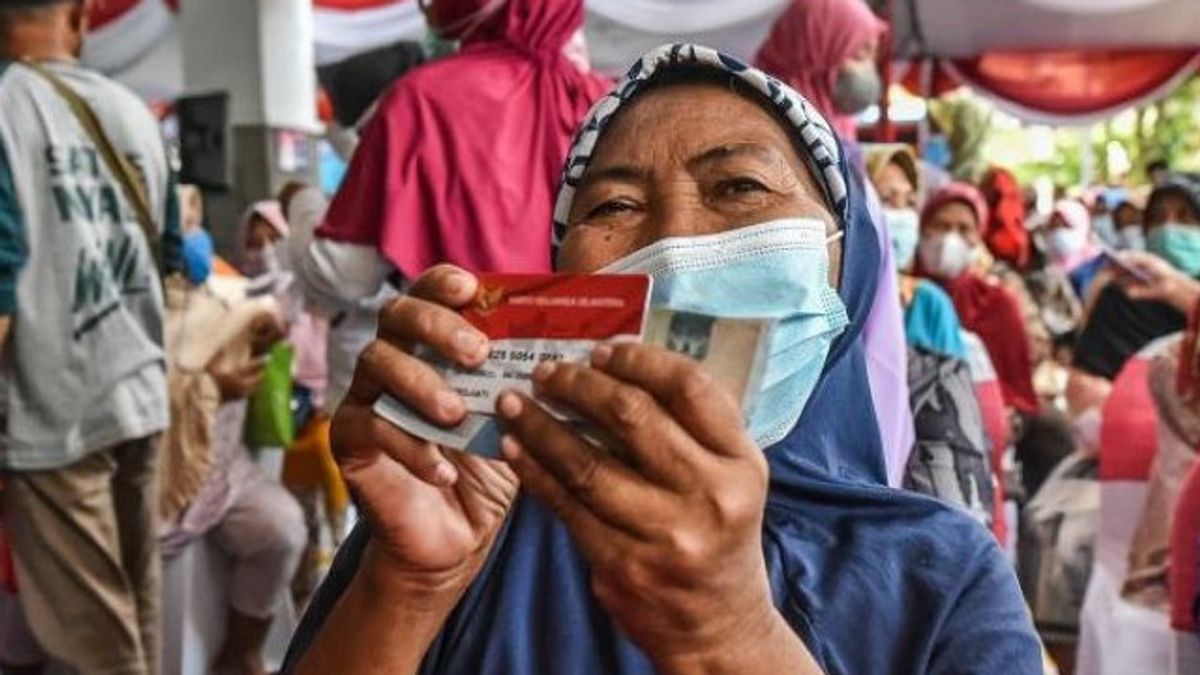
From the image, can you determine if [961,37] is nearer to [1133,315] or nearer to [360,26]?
[360,26]

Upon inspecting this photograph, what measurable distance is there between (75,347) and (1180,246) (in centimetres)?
338

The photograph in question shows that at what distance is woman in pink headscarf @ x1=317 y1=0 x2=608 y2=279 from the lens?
111 inches

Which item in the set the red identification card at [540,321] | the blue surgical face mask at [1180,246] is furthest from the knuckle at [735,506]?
the blue surgical face mask at [1180,246]

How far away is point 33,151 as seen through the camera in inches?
109

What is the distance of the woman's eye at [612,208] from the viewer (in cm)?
124

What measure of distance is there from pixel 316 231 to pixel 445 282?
2079 millimetres

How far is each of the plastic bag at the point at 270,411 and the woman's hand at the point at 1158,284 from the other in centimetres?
242

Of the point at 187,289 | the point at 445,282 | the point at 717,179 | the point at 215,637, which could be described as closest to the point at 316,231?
the point at 187,289

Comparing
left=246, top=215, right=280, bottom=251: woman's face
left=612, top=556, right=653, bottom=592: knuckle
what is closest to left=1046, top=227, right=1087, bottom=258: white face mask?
left=246, top=215, right=280, bottom=251: woman's face

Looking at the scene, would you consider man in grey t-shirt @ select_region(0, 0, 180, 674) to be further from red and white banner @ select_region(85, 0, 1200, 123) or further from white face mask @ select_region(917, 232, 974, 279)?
red and white banner @ select_region(85, 0, 1200, 123)

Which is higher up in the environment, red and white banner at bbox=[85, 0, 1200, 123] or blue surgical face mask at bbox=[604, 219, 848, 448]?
blue surgical face mask at bbox=[604, 219, 848, 448]

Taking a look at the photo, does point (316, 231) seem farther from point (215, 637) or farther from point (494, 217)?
point (215, 637)

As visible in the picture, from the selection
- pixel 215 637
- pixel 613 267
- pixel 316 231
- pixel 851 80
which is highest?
pixel 613 267

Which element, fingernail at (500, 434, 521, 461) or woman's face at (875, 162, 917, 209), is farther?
woman's face at (875, 162, 917, 209)
